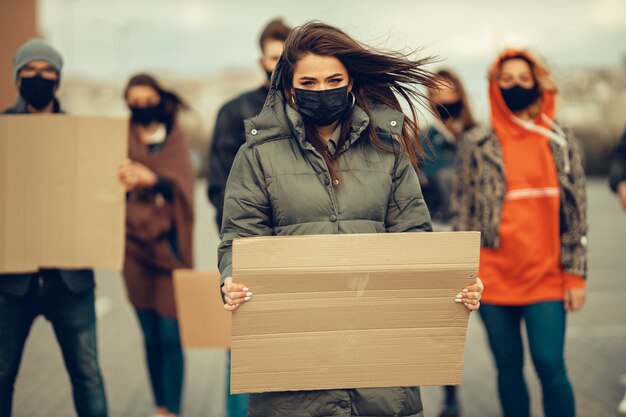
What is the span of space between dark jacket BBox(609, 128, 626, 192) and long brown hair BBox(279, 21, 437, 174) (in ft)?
7.52

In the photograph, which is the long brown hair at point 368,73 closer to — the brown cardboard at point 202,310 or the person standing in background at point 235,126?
the person standing in background at point 235,126

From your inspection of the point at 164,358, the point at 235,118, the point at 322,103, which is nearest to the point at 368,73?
the point at 322,103

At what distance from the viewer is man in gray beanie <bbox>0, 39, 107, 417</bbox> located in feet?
13.4

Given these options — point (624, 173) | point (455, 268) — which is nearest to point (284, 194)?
point (455, 268)

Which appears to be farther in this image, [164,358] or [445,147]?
[445,147]

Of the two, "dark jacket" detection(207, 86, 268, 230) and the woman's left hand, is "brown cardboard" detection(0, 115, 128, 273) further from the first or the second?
the woman's left hand

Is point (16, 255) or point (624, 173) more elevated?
point (624, 173)

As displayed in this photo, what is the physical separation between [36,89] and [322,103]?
179 centimetres

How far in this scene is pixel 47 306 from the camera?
420 centimetres

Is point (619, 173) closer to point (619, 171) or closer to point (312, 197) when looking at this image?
point (619, 171)

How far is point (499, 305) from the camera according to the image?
14.9 feet

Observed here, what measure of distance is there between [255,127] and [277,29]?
69.4 inches

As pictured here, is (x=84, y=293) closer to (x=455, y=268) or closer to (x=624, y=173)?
(x=455, y=268)

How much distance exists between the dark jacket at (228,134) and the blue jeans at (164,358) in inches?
31.2
